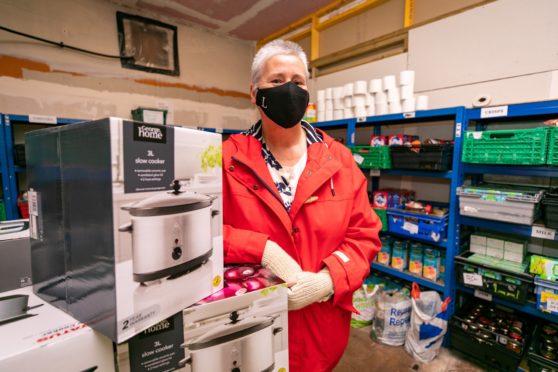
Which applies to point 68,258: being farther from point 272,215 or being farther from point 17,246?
point 272,215

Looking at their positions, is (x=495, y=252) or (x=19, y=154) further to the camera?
(x=19, y=154)

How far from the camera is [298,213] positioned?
1.09m

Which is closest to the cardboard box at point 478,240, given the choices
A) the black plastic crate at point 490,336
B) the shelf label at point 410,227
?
the shelf label at point 410,227

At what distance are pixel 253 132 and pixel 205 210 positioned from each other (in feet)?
2.22

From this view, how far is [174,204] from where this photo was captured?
1.87ft

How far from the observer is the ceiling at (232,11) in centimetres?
298

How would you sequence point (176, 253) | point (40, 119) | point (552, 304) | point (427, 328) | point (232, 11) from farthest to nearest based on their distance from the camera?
point (232, 11) → point (40, 119) → point (427, 328) → point (552, 304) → point (176, 253)

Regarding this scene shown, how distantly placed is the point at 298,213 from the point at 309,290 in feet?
0.92

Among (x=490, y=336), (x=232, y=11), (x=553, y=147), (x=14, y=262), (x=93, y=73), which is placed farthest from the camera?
(x=232, y=11)

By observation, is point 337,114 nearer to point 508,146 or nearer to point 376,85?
point 376,85

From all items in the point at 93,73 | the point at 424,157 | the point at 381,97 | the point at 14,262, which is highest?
the point at 93,73

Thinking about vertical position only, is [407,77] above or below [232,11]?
below

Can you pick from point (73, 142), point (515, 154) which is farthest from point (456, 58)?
point (73, 142)

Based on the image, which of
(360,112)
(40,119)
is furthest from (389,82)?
(40,119)
